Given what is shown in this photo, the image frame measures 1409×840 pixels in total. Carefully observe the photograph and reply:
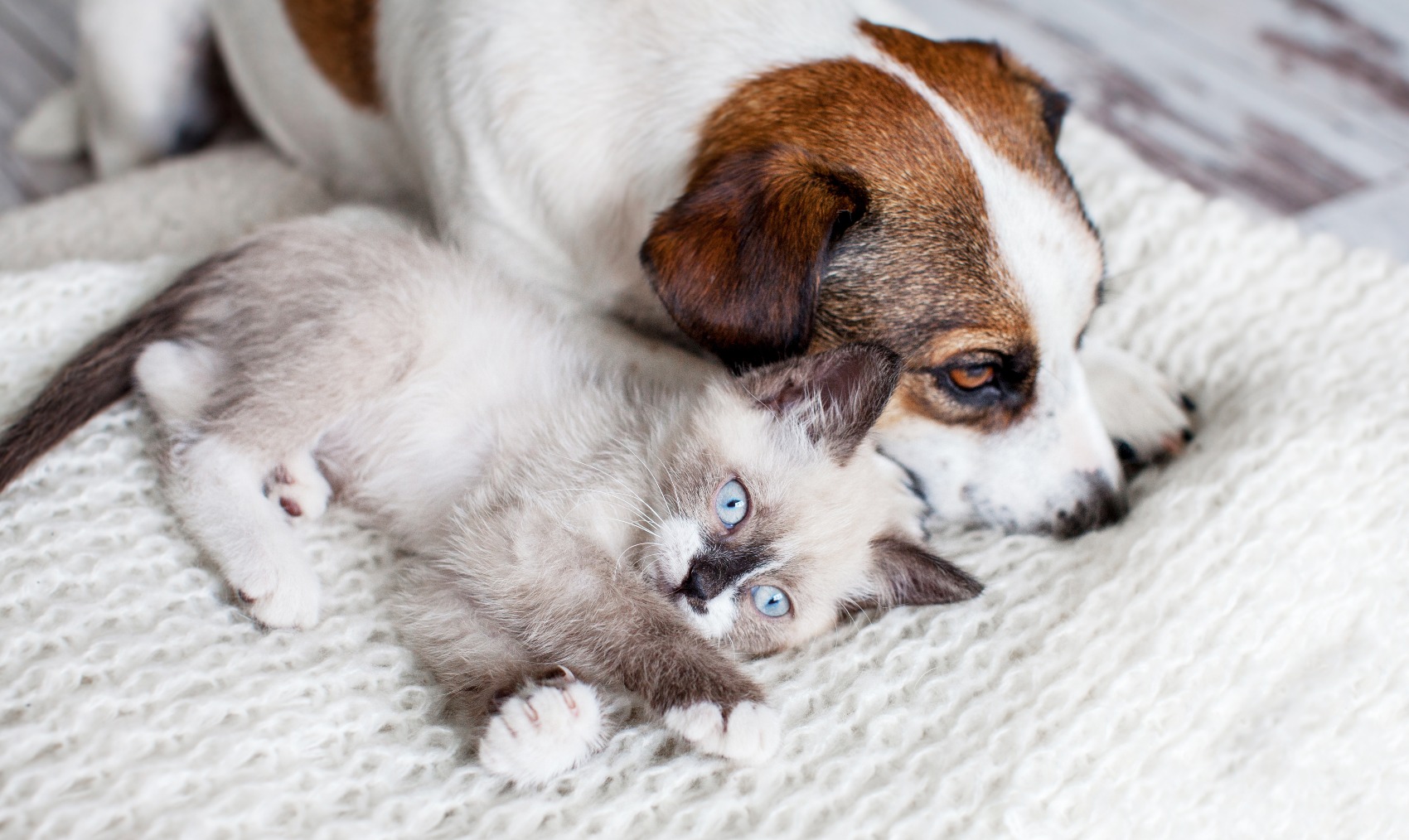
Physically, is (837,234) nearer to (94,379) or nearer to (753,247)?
(753,247)

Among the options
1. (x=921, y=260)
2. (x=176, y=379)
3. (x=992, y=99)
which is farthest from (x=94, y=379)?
(x=992, y=99)

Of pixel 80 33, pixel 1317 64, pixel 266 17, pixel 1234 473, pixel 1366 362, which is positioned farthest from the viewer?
pixel 1317 64

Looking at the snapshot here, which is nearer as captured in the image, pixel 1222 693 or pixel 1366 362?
pixel 1222 693

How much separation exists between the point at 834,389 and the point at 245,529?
Result: 734 millimetres

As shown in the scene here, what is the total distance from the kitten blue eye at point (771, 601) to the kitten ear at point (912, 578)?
0.13 meters

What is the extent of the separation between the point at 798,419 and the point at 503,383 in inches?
17.4

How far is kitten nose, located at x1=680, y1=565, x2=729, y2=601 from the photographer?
1220mm

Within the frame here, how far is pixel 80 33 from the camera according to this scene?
235 centimetres

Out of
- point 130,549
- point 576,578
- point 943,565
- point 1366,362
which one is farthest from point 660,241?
point 1366,362

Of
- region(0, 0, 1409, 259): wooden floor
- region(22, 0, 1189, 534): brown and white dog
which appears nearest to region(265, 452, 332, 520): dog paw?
region(22, 0, 1189, 534): brown and white dog

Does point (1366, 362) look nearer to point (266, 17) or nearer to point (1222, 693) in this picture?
point (1222, 693)

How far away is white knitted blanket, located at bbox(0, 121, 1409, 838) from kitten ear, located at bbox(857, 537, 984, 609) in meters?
0.04

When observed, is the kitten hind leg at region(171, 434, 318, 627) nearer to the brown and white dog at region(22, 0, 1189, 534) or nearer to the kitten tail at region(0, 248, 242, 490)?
the kitten tail at region(0, 248, 242, 490)

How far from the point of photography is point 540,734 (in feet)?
3.64
